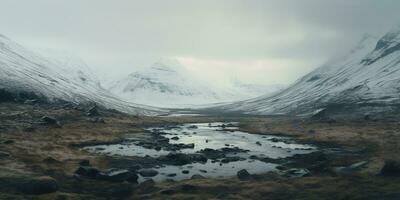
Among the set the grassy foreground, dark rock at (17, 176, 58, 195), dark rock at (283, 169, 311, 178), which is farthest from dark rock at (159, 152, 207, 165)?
dark rock at (17, 176, 58, 195)

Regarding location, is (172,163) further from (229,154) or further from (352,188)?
(352,188)

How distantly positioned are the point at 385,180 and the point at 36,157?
5672 centimetres

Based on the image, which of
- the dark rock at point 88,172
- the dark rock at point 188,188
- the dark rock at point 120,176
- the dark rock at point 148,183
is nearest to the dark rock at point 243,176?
the dark rock at point 188,188

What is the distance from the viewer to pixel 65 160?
284ft

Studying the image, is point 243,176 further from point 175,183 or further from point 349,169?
point 349,169

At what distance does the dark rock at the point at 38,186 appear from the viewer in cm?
6075

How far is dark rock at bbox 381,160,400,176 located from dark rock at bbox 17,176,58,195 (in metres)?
45.7

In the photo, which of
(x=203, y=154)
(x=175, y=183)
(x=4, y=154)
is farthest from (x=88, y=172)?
(x=203, y=154)

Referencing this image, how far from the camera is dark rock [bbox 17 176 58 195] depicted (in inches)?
2392

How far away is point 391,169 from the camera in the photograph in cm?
7038

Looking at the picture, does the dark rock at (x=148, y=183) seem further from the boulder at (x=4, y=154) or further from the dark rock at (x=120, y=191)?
the boulder at (x=4, y=154)

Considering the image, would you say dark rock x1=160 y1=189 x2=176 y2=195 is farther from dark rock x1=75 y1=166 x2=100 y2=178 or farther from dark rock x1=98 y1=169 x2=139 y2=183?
dark rock x1=75 y1=166 x2=100 y2=178

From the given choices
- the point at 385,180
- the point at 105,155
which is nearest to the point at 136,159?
the point at 105,155

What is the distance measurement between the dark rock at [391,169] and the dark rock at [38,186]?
45681 millimetres
